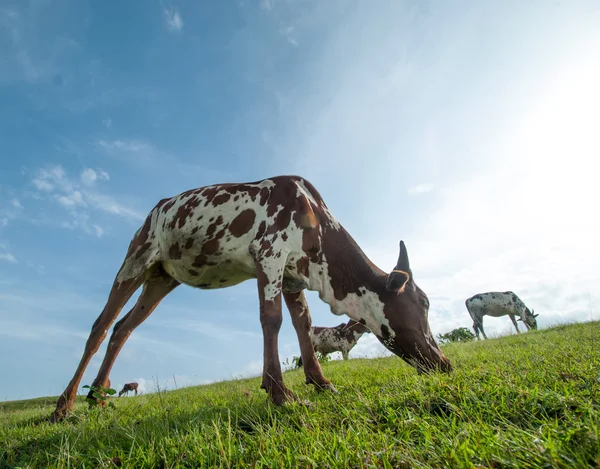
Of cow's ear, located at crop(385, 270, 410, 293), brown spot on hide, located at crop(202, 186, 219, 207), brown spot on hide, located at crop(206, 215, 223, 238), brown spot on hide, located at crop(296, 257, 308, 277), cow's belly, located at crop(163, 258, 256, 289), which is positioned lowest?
cow's ear, located at crop(385, 270, 410, 293)

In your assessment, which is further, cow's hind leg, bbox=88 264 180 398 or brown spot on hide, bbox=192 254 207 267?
cow's hind leg, bbox=88 264 180 398

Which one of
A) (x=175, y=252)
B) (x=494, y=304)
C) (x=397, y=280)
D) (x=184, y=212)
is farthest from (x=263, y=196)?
(x=494, y=304)

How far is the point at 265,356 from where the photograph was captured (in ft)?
14.6

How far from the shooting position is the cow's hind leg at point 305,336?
5336mm

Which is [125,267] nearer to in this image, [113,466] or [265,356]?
[265,356]

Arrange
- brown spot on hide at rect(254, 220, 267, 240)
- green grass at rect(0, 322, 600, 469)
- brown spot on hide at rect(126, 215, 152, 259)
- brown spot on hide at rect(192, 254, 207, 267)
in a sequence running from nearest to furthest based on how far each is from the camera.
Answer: green grass at rect(0, 322, 600, 469) < brown spot on hide at rect(254, 220, 267, 240) < brown spot on hide at rect(192, 254, 207, 267) < brown spot on hide at rect(126, 215, 152, 259)

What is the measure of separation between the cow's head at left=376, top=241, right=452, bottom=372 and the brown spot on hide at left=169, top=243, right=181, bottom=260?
3296 mm

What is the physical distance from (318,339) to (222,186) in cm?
1321

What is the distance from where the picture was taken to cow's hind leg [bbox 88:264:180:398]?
256 inches

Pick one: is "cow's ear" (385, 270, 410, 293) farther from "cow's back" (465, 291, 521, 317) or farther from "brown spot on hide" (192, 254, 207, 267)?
"cow's back" (465, 291, 521, 317)

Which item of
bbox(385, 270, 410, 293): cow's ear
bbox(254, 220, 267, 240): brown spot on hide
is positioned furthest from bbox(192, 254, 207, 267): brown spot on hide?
bbox(385, 270, 410, 293): cow's ear

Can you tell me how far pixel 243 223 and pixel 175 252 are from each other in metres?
1.31

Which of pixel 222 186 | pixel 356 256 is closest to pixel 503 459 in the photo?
pixel 356 256

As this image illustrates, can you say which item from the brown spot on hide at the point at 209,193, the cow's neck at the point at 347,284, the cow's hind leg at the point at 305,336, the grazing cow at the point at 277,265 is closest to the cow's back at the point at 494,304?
the grazing cow at the point at 277,265
